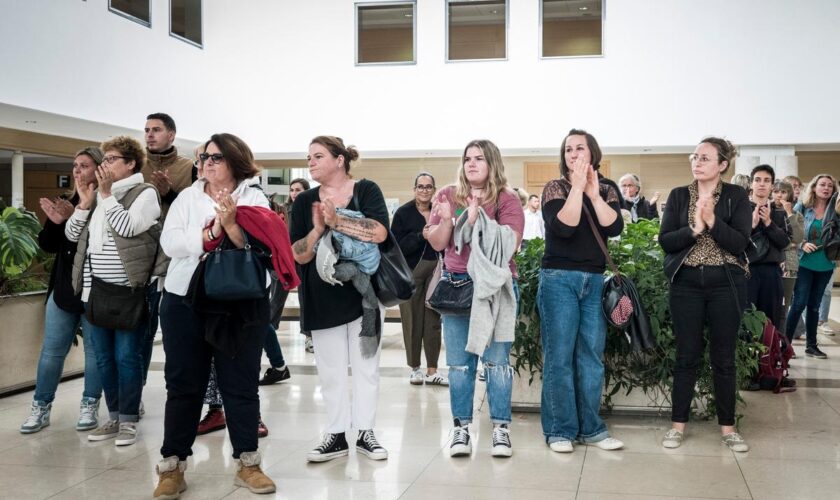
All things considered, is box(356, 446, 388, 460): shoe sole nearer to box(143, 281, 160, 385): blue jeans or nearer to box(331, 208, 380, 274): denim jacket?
box(331, 208, 380, 274): denim jacket

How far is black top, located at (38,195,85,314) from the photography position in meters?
4.86

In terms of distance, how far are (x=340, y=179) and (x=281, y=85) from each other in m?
11.8

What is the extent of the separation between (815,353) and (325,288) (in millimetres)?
5349

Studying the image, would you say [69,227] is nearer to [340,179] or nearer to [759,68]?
[340,179]

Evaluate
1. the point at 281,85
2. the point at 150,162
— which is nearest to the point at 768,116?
the point at 281,85

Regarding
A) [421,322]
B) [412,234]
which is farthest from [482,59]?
[421,322]

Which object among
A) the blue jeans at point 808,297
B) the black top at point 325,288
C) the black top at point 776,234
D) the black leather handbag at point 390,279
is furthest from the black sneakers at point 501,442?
the blue jeans at point 808,297

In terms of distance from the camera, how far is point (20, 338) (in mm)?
5930

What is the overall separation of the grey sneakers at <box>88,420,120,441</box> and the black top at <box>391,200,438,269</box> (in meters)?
2.42

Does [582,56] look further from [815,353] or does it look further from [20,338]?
[20,338]

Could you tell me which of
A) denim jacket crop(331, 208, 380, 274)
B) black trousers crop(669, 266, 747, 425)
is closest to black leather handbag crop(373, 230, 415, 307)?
denim jacket crop(331, 208, 380, 274)

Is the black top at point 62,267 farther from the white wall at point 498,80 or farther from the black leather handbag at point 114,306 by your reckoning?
the white wall at point 498,80

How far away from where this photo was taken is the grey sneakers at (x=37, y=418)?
485 cm

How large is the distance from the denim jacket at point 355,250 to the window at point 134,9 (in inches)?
390
